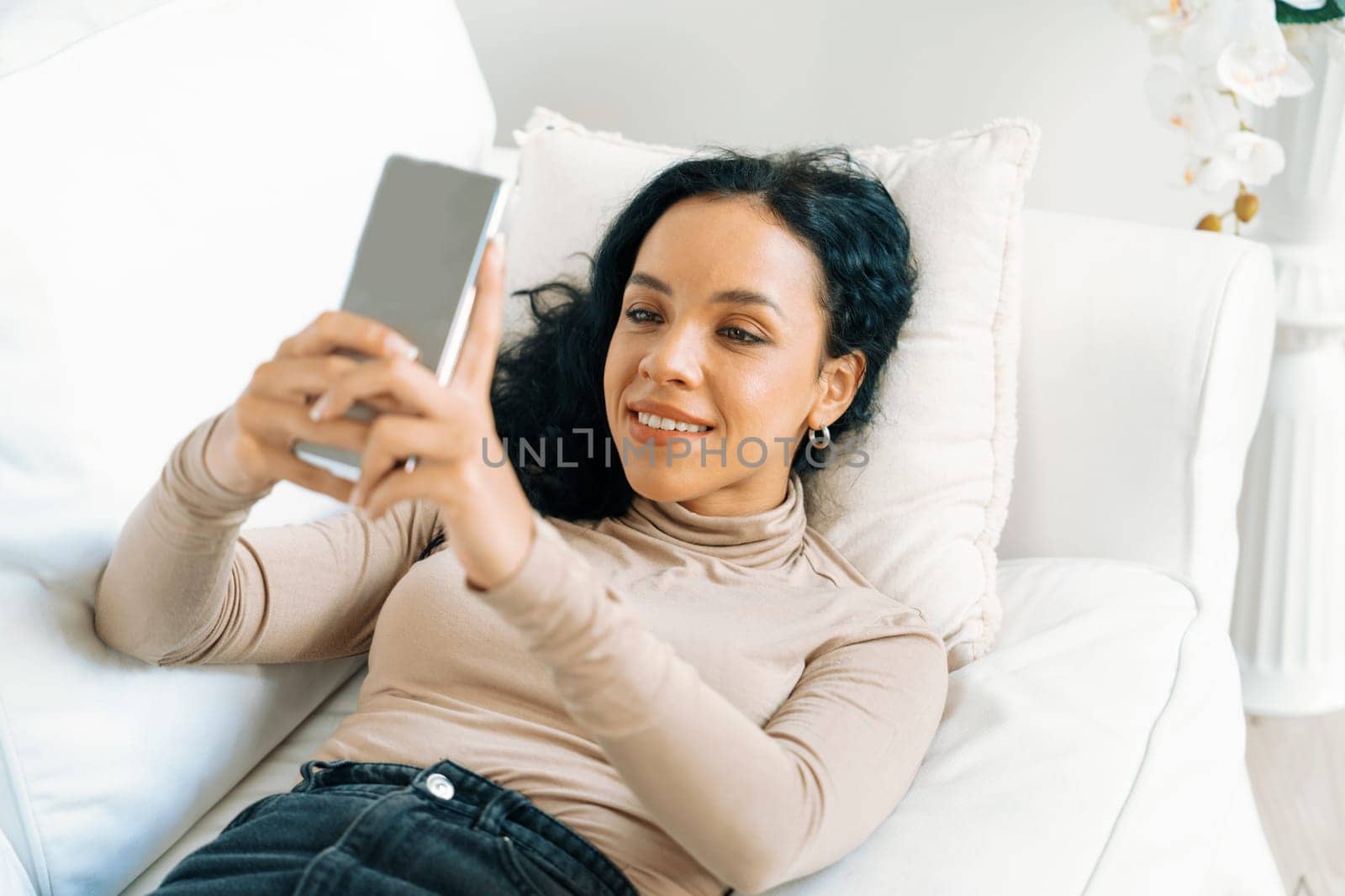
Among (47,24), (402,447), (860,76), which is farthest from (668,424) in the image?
(860,76)

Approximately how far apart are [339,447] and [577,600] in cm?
18

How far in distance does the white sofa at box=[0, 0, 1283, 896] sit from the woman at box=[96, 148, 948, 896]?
0.07 metres

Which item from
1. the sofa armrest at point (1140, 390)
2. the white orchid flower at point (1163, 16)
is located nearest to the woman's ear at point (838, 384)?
the sofa armrest at point (1140, 390)

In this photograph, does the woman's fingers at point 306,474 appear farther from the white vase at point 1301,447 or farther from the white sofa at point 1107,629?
the white vase at point 1301,447

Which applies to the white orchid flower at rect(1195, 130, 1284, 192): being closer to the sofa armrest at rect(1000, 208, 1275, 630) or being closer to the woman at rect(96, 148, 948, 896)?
the sofa armrest at rect(1000, 208, 1275, 630)

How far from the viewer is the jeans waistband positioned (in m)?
0.97

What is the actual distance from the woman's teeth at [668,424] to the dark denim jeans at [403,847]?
364 mm

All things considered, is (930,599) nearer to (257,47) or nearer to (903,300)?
(903,300)

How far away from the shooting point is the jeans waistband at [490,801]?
97 centimetres

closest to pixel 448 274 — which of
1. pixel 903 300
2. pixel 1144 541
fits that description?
pixel 903 300

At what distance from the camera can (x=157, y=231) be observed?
1119 millimetres

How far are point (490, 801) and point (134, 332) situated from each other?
523 mm

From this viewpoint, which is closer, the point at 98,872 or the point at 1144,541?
the point at 98,872

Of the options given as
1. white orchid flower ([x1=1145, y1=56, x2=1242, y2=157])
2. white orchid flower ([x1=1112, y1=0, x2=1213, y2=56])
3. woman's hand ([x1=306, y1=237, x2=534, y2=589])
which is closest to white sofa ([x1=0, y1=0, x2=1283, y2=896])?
white orchid flower ([x1=1145, y1=56, x2=1242, y2=157])
